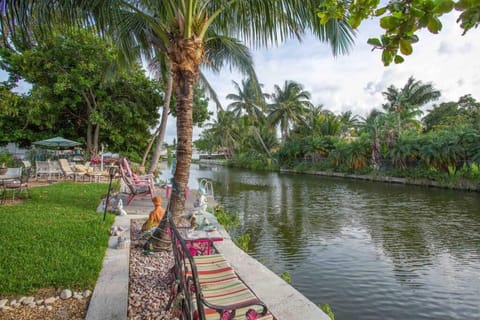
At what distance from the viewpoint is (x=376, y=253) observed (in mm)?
6566

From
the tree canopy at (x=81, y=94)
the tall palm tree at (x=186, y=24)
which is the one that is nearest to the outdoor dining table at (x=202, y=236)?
the tall palm tree at (x=186, y=24)

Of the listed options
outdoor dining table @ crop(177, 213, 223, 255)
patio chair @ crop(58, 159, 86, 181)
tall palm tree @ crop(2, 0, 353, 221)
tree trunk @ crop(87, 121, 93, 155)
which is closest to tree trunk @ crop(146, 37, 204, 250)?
tall palm tree @ crop(2, 0, 353, 221)

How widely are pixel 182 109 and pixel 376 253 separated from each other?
502cm

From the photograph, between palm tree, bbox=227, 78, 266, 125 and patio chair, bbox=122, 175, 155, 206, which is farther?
palm tree, bbox=227, 78, 266, 125

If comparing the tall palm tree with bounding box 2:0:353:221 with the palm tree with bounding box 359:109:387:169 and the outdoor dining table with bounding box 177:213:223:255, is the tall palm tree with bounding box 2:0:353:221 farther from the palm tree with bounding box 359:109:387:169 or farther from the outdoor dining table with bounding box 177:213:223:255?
the palm tree with bounding box 359:109:387:169

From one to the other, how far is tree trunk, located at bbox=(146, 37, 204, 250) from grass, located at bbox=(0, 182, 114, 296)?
1077 mm

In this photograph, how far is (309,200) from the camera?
1370cm

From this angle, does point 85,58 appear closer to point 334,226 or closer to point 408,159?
point 334,226

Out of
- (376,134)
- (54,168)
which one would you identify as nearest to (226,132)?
(376,134)

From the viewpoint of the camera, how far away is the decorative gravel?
308 centimetres

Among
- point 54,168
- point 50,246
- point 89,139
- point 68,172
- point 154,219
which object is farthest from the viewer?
point 89,139

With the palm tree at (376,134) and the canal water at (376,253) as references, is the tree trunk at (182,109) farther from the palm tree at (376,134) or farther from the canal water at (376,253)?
the palm tree at (376,134)

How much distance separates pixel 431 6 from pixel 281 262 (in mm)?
5519

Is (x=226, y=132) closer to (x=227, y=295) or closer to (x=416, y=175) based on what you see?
(x=416, y=175)
